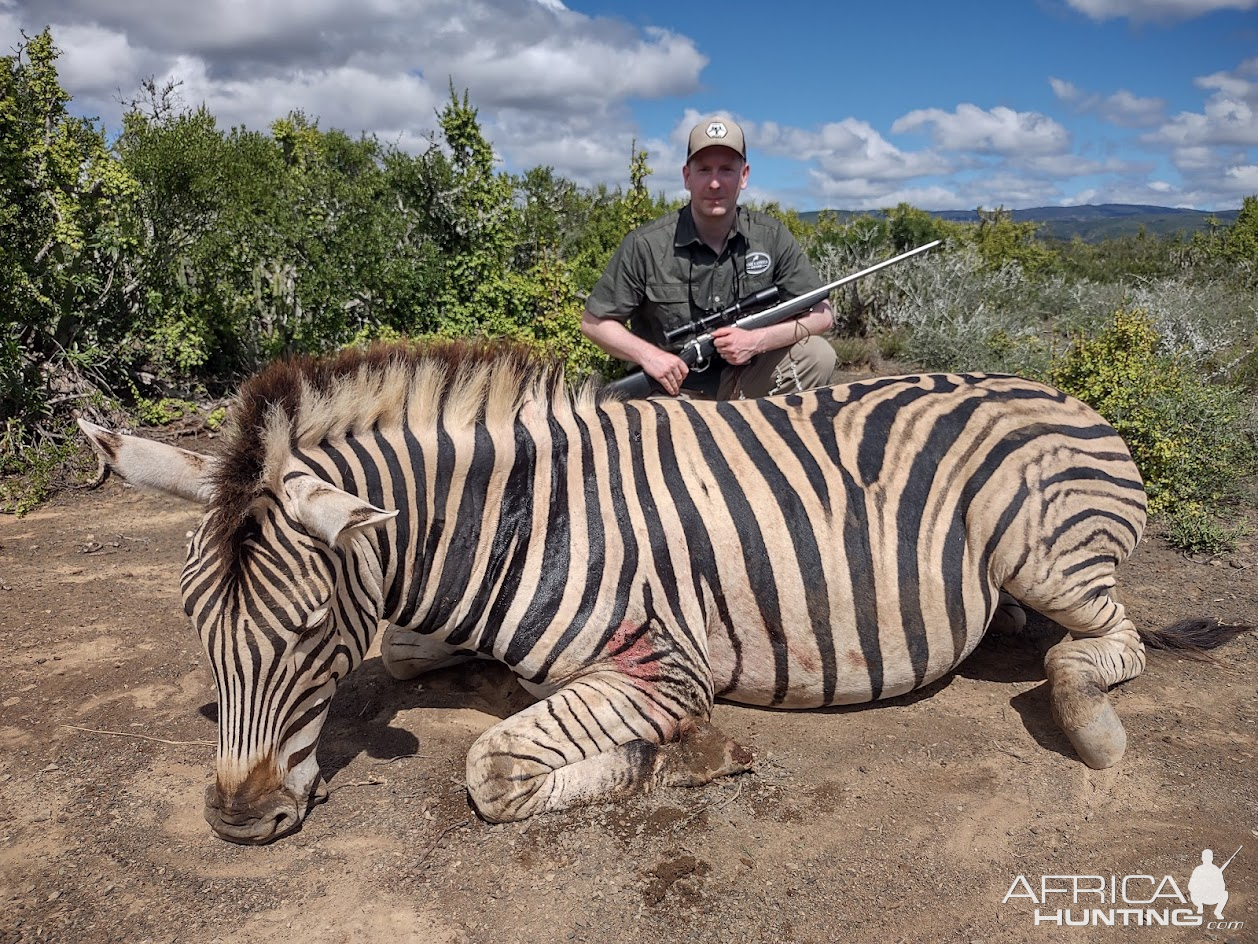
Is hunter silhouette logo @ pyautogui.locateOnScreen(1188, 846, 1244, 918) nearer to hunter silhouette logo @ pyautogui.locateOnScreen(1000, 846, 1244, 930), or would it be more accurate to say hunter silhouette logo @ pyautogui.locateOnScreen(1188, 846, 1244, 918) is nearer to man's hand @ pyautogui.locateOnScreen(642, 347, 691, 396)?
hunter silhouette logo @ pyautogui.locateOnScreen(1000, 846, 1244, 930)

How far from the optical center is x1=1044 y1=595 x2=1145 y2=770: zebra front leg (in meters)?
3.50

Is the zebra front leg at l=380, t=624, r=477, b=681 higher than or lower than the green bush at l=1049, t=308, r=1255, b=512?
lower

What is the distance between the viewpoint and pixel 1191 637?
14.6 feet

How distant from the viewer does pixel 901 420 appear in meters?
3.99

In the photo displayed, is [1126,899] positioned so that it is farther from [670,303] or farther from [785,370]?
[670,303]

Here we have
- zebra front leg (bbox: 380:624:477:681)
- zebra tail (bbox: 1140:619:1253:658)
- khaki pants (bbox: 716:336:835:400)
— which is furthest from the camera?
khaki pants (bbox: 716:336:835:400)

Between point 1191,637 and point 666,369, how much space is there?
324 centimetres

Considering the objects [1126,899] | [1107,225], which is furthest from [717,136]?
[1107,225]

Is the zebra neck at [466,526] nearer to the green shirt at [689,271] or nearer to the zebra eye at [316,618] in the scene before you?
the zebra eye at [316,618]

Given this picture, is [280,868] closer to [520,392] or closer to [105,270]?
[520,392]

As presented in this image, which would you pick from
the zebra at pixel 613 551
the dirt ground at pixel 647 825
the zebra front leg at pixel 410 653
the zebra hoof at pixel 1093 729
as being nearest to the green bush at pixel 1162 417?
the dirt ground at pixel 647 825

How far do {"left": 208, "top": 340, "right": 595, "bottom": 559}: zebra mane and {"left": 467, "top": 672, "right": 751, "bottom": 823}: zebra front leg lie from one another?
1.19 meters

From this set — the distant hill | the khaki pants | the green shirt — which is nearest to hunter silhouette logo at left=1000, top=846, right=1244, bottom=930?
the khaki pants

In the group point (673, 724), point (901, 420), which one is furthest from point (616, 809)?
point (901, 420)
